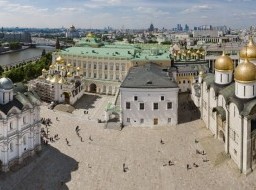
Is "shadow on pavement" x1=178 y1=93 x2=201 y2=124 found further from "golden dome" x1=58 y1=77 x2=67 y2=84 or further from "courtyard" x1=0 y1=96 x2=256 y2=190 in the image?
"golden dome" x1=58 y1=77 x2=67 y2=84

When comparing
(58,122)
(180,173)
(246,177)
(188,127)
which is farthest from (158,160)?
(58,122)

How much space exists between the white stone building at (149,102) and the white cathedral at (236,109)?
4.79 m

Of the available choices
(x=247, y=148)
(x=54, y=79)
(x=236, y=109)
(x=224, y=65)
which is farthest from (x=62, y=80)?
(x=247, y=148)

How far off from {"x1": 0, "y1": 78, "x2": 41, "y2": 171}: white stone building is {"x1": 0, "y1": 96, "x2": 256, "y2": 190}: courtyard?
47.3 inches

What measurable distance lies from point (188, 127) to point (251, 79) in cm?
1371

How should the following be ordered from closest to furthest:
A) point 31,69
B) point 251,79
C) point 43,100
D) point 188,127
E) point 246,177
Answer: point 246,177, point 251,79, point 188,127, point 43,100, point 31,69

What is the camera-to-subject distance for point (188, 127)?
46531 mm

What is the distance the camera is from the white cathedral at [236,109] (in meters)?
32.4

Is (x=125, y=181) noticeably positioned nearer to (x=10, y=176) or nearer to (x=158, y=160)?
(x=158, y=160)

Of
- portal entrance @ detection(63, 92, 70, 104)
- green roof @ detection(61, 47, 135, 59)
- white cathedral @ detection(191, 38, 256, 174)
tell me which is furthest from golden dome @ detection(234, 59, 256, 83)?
green roof @ detection(61, 47, 135, 59)

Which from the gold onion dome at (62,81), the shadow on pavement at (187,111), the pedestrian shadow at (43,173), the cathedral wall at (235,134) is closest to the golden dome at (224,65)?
the cathedral wall at (235,134)

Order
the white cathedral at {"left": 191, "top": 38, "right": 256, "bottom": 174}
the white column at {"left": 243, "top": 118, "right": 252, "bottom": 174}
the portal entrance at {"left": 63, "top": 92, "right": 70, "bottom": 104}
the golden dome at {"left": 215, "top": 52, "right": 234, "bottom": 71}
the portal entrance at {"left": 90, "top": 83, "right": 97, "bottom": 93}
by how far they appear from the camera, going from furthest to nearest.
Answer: the portal entrance at {"left": 90, "top": 83, "right": 97, "bottom": 93} → the portal entrance at {"left": 63, "top": 92, "right": 70, "bottom": 104} → the golden dome at {"left": 215, "top": 52, "right": 234, "bottom": 71} → the white cathedral at {"left": 191, "top": 38, "right": 256, "bottom": 174} → the white column at {"left": 243, "top": 118, "right": 252, "bottom": 174}

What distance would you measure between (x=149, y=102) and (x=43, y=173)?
721 inches

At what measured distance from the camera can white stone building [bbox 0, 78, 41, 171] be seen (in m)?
33.4
